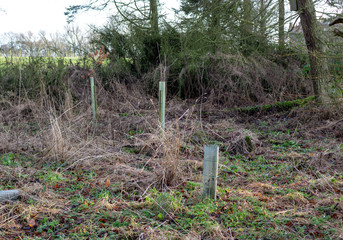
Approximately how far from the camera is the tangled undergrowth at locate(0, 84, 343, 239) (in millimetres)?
2957

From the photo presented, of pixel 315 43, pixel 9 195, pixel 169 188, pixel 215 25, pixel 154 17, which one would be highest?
pixel 154 17

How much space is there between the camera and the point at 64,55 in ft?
38.1

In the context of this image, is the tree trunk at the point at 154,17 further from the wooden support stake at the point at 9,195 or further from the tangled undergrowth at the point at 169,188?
the wooden support stake at the point at 9,195

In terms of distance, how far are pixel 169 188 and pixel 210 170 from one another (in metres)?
0.72

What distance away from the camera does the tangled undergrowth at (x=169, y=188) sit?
116 inches

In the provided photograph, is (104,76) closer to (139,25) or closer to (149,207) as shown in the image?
(139,25)

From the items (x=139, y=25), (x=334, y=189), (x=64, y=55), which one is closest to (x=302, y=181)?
(x=334, y=189)

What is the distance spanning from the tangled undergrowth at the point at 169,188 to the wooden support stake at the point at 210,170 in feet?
0.35

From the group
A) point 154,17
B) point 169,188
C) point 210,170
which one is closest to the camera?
point 210,170

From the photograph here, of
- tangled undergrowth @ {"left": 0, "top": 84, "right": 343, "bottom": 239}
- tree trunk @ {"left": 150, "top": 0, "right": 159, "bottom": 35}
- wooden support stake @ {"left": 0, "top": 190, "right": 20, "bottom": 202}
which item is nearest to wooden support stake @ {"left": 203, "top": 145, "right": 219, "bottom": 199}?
tangled undergrowth @ {"left": 0, "top": 84, "right": 343, "bottom": 239}

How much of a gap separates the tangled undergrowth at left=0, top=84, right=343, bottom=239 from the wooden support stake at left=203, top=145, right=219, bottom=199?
0.35ft

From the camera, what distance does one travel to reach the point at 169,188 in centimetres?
390

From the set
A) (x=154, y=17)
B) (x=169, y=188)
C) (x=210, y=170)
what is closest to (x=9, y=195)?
(x=169, y=188)

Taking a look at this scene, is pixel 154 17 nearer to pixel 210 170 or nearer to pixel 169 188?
pixel 169 188
